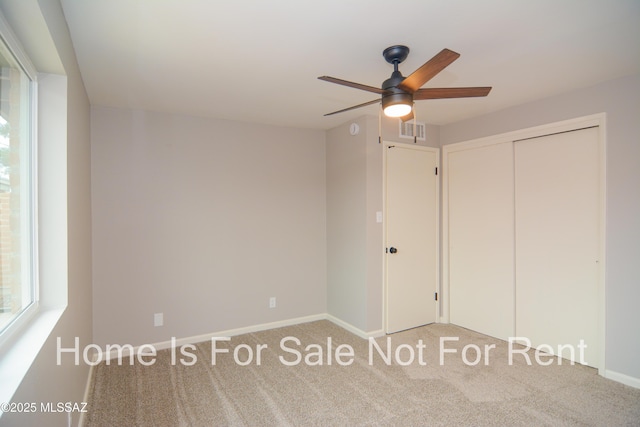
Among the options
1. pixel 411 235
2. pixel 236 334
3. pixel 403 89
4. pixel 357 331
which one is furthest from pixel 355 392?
pixel 403 89

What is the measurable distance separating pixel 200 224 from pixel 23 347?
7.64 feet

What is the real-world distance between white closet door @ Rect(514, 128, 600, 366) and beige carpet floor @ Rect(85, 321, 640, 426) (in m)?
0.36

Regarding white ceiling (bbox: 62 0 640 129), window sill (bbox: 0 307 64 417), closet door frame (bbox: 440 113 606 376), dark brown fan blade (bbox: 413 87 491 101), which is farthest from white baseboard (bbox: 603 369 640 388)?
window sill (bbox: 0 307 64 417)

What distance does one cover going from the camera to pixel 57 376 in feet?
5.31

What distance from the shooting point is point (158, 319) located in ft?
11.2

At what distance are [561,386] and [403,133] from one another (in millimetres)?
2737

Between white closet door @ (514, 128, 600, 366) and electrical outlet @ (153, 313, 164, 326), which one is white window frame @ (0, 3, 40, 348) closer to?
electrical outlet @ (153, 313, 164, 326)

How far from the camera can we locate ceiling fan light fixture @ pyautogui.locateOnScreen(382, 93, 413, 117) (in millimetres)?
1972

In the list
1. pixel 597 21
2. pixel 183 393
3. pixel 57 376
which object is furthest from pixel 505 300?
pixel 57 376

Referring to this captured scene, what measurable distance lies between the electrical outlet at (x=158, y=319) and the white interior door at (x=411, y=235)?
2382 mm

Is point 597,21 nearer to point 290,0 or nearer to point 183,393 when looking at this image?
point 290,0

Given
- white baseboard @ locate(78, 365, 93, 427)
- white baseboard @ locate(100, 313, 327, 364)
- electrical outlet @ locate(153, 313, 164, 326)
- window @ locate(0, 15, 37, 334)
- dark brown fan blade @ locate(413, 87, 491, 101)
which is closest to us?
window @ locate(0, 15, 37, 334)

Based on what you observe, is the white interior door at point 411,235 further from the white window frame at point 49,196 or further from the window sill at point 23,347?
the window sill at point 23,347

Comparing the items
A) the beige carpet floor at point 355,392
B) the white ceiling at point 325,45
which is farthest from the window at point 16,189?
the beige carpet floor at point 355,392
